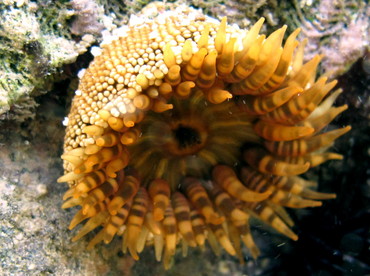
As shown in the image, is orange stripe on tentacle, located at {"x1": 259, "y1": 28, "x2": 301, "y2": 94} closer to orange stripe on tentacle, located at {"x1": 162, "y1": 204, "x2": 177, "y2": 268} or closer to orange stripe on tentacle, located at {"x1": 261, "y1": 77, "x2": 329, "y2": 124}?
orange stripe on tentacle, located at {"x1": 261, "y1": 77, "x2": 329, "y2": 124}

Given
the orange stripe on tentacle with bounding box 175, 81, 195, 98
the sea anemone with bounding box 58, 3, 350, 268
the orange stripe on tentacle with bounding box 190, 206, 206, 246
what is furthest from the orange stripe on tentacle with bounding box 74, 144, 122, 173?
the orange stripe on tentacle with bounding box 190, 206, 206, 246

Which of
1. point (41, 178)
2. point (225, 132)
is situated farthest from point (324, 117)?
point (41, 178)

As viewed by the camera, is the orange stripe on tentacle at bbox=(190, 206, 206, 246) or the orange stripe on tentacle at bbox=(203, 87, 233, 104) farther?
the orange stripe on tentacle at bbox=(190, 206, 206, 246)

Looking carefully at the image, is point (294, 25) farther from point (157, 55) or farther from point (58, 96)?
point (58, 96)

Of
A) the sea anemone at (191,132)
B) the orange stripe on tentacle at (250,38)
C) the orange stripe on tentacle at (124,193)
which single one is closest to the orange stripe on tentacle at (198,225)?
the sea anemone at (191,132)

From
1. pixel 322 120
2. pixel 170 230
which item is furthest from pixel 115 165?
pixel 322 120
